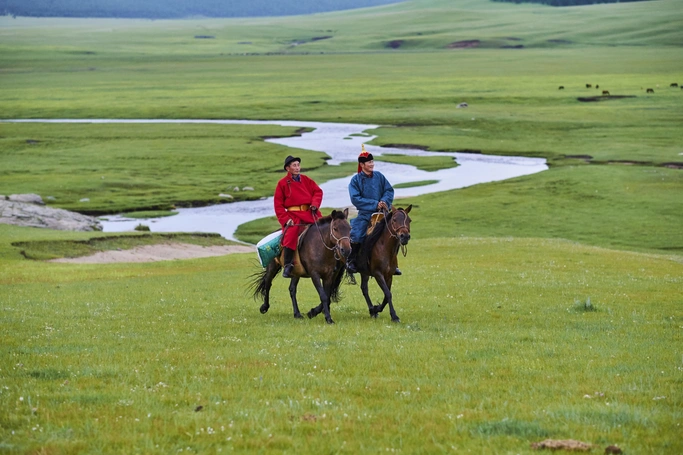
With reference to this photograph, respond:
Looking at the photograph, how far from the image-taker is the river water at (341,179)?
55.2 m

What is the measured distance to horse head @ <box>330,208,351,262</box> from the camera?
18734 mm

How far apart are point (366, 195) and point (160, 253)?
1012 inches

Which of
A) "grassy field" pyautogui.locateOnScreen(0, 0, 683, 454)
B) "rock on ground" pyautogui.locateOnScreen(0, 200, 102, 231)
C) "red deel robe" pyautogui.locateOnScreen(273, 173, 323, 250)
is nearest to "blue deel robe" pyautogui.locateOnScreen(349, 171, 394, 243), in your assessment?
"red deel robe" pyautogui.locateOnScreen(273, 173, 323, 250)

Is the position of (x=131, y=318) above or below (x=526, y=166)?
above

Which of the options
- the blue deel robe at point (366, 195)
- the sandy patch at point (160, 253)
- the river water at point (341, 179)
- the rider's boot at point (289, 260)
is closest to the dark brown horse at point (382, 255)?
the blue deel robe at point (366, 195)

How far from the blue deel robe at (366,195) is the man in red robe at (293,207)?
89 cm

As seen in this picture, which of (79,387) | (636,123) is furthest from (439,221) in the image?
(636,123)

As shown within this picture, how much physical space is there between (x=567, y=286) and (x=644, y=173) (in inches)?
1628

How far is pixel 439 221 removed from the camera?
2119 inches

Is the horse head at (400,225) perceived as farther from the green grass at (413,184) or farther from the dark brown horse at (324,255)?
the green grass at (413,184)

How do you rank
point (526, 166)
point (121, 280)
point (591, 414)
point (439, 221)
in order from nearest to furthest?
point (591, 414) < point (121, 280) < point (439, 221) < point (526, 166)

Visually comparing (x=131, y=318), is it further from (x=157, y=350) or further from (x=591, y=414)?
(x=591, y=414)

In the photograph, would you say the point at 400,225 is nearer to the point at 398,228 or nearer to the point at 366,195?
the point at 398,228

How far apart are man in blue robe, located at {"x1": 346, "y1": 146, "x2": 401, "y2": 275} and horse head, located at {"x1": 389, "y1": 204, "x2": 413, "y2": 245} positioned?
1.44ft
